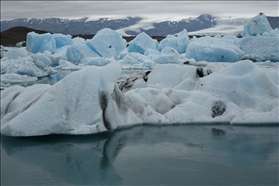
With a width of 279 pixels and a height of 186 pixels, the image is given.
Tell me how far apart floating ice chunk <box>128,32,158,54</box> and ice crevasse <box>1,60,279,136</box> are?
14.3 m

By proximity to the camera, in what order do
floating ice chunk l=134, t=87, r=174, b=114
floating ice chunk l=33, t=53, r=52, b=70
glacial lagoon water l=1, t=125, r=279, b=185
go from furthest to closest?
floating ice chunk l=33, t=53, r=52, b=70, floating ice chunk l=134, t=87, r=174, b=114, glacial lagoon water l=1, t=125, r=279, b=185

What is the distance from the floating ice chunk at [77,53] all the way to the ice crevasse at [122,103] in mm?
12654

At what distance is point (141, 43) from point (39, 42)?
6.84 metres

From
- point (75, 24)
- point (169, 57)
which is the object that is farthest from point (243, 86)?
point (75, 24)

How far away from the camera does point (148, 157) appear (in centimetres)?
485

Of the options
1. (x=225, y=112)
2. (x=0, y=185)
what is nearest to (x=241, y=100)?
(x=225, y=112)

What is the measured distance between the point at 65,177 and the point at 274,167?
272cm

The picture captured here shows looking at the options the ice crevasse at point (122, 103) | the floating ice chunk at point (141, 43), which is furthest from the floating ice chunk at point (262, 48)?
the ice crevasse at point (122, 103)

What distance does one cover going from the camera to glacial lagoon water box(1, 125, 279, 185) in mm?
4062

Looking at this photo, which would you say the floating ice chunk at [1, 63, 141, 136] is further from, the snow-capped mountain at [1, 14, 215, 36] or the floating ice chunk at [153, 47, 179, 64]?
the snow-capped mountain at [1, 14, 215, 36]

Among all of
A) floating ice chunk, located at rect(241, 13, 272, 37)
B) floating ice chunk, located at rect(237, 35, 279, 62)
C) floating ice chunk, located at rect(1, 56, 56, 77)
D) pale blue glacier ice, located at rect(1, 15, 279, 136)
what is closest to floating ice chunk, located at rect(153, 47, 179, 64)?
floating ice chunk, located at rect(237, 35, 279, 62)

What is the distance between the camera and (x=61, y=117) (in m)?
5.62

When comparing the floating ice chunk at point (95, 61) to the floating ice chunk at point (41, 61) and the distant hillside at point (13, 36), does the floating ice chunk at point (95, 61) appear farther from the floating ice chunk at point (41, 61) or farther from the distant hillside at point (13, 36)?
the distant hillside at point (13, 36)

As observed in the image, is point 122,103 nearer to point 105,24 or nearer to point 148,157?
point 148,157
